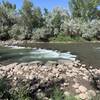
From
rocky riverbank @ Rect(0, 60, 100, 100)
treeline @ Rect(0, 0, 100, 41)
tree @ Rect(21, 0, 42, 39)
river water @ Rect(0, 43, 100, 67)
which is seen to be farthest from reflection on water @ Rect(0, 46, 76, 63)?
tree @ Rect(21, 0, 42, 39)

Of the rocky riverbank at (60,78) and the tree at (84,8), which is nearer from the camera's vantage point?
the rocky riverbank at (60,78)

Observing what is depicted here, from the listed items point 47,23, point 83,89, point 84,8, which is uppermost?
point 84,8

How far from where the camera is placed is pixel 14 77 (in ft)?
37.2

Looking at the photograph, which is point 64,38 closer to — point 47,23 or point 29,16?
point 47,23

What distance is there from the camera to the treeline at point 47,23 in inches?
1563

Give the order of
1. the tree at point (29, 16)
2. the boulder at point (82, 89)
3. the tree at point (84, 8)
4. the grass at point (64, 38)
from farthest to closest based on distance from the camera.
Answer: the tree at point (84, 8) → the tree at point (29, 16) → the grass at point (64, 38) → the boulder at point (82, 89)

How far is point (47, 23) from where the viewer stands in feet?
136

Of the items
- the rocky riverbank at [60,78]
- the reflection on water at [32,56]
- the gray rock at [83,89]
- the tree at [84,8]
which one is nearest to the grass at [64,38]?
the tree at [84,8]

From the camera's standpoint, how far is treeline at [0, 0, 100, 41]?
1563 inches

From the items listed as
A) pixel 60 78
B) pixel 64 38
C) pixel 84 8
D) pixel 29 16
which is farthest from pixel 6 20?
pixel 60 78

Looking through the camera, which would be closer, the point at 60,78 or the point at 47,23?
the point at 60,78

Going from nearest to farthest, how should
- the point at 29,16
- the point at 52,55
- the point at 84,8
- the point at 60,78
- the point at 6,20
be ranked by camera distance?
the point at 60,78
the point at 52,55
the point at 29,16
the point at 6,20
the point at 84,8

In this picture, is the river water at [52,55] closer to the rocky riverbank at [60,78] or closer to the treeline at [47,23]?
the rocky riverbank at [60,78]

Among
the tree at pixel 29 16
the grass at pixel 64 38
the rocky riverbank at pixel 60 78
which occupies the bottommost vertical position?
the grass at pixel 64 38
